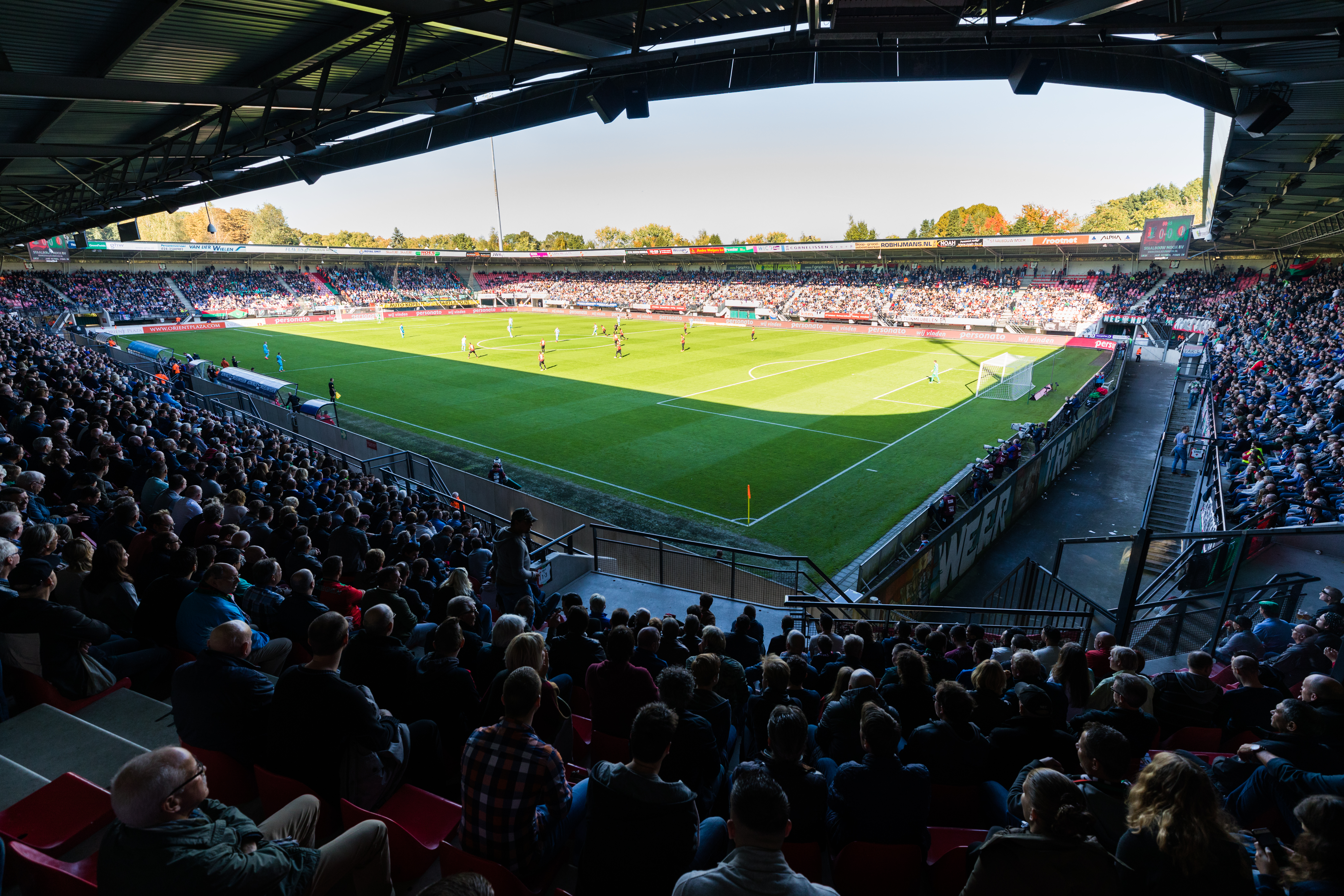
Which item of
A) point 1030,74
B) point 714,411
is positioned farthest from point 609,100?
point 714,411

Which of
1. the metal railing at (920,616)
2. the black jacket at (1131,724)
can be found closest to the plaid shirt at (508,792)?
the black jacket at (1131,724)

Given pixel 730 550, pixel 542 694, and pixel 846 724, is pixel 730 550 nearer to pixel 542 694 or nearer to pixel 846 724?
pixel 846 724

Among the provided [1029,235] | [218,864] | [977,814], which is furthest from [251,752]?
[1029,235]

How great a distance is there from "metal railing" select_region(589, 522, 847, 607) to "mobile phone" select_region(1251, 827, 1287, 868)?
7.41 meters

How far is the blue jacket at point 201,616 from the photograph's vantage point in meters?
5.01

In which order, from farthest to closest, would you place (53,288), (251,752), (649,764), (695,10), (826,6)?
(53,288)
(695,10)
(826,6)
(251,752)
(649,764)

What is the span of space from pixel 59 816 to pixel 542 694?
241 cm

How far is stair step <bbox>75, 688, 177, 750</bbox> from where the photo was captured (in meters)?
4.27

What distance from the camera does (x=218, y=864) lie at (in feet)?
7.93

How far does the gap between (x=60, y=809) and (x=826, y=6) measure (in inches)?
342

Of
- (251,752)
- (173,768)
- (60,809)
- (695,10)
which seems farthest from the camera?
(695,10)

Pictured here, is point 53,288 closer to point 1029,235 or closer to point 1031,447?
point 1031,447

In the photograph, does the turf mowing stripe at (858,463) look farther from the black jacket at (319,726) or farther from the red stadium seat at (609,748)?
the black jacket at (319,726)

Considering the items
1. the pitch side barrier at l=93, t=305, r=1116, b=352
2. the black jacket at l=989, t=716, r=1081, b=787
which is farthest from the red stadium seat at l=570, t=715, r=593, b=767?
the pitch side barrier at l=93, t=305, r=1116, b=352
